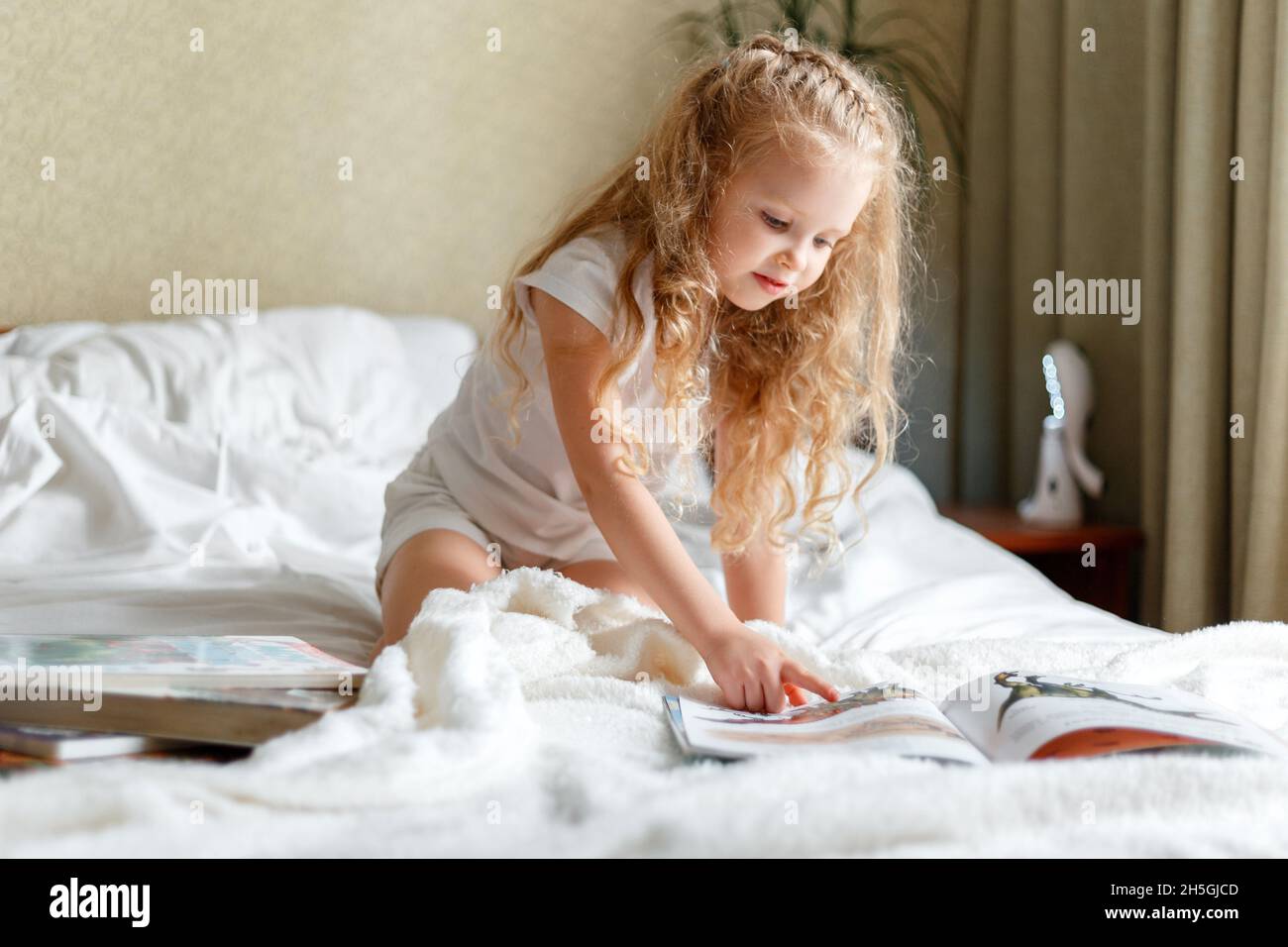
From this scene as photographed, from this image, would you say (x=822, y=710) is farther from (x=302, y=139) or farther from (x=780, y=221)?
(x=302, y=139)

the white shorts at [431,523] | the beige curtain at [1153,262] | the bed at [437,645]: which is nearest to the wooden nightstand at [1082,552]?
the beige curtain at [1153,262]

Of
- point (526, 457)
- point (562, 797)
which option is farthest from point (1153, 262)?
point (562, 797)

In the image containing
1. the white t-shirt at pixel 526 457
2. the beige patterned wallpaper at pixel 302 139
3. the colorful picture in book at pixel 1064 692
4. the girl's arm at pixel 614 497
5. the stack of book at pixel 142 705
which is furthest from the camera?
the beige patterned wallpaper at pixel 302 139

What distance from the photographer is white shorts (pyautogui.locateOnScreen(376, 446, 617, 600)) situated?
136 cm

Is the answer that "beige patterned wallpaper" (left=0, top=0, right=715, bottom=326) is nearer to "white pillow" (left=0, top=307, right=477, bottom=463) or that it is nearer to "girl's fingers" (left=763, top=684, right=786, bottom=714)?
"white pillow" (left=0, top=307, right=477, bottom=463)

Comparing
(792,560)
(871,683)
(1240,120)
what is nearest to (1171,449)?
(1240,120)

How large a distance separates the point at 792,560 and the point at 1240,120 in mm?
1163

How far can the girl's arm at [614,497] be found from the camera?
1.04m

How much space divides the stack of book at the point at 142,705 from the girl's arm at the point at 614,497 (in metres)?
0.32

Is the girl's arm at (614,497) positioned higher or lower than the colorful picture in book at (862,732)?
higher

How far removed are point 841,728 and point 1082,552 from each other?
1.65 m

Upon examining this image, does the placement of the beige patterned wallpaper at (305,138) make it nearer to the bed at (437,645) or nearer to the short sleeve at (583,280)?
the bed at (437,645)

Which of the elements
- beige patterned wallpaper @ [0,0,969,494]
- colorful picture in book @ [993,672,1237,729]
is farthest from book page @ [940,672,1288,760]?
beige patterned wallpaper @ [0,0,969,494]

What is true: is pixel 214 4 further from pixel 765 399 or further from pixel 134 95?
pixel 765 399
